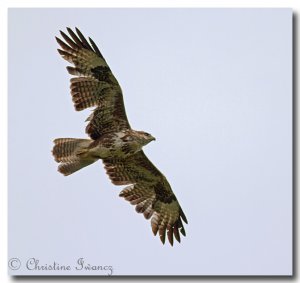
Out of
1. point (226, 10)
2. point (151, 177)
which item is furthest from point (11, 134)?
point (226, 10)

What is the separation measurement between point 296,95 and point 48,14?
2264mm

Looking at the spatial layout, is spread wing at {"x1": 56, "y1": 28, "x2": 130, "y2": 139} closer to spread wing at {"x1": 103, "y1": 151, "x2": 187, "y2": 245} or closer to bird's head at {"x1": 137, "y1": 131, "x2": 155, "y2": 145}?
bird's head at {"x1": 137, "y1": 131, "x2": 155, "y2": 145}

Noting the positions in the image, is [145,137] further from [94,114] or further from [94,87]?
[94,87]

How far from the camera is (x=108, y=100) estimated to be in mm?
6484

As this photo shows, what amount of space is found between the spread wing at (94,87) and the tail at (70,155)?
14 centimetres

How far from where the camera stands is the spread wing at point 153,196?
7.01 m

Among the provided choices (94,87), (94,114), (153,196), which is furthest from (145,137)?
(153,196)

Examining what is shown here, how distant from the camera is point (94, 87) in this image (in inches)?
255

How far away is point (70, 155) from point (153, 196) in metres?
1.09

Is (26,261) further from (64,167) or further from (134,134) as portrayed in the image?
(134,134)

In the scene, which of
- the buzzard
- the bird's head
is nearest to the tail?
the buzzard

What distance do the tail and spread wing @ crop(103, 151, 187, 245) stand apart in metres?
0.49

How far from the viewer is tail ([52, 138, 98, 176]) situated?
648 cm

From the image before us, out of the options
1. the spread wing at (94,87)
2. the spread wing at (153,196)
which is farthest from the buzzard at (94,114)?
the spread wing at (153,196)
